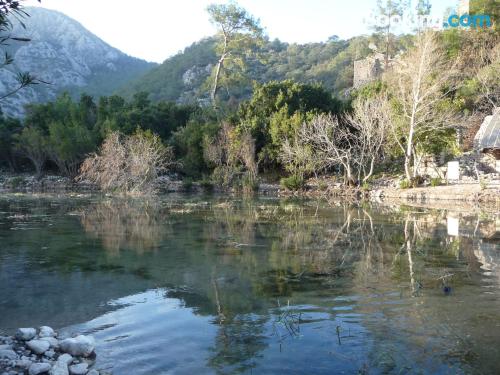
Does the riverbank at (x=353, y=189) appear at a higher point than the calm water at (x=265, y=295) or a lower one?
higher

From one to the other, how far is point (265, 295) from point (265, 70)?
69110 mm

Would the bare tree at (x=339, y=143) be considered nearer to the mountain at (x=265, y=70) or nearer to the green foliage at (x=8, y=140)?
the green foliage at (x=8, y=140)

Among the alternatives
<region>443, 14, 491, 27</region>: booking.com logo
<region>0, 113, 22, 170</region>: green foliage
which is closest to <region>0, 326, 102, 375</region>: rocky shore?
<region>0, 113, 22, 170</region>: green foliage

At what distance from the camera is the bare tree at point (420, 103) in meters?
25.7

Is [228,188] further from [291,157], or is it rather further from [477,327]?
[477,327]

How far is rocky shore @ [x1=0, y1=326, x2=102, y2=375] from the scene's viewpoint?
455 centimetres

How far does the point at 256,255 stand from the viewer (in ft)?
34.5

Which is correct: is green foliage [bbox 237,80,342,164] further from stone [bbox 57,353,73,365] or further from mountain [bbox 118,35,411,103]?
stone [bbox 57,353,73,365]

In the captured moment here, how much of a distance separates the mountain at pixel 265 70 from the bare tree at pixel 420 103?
99.4 ft

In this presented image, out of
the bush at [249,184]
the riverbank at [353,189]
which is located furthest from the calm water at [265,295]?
the bush at [249,184]

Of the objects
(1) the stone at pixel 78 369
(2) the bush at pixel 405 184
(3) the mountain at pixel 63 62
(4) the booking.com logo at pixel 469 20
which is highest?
(3) the mountain at pixel 63 62

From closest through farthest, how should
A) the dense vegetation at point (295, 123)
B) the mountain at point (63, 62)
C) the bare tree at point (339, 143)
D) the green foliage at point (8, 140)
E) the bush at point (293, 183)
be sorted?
the dense vegetation at point (295, 123) < the bare tree at point (339, 143) < the bush at point (293, 183) < the green foliage at point (8, 140) < the mountain at point (63, 62)

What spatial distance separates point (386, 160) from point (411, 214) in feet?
50.7

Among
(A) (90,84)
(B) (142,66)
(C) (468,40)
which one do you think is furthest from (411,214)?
(B) (142,66)
